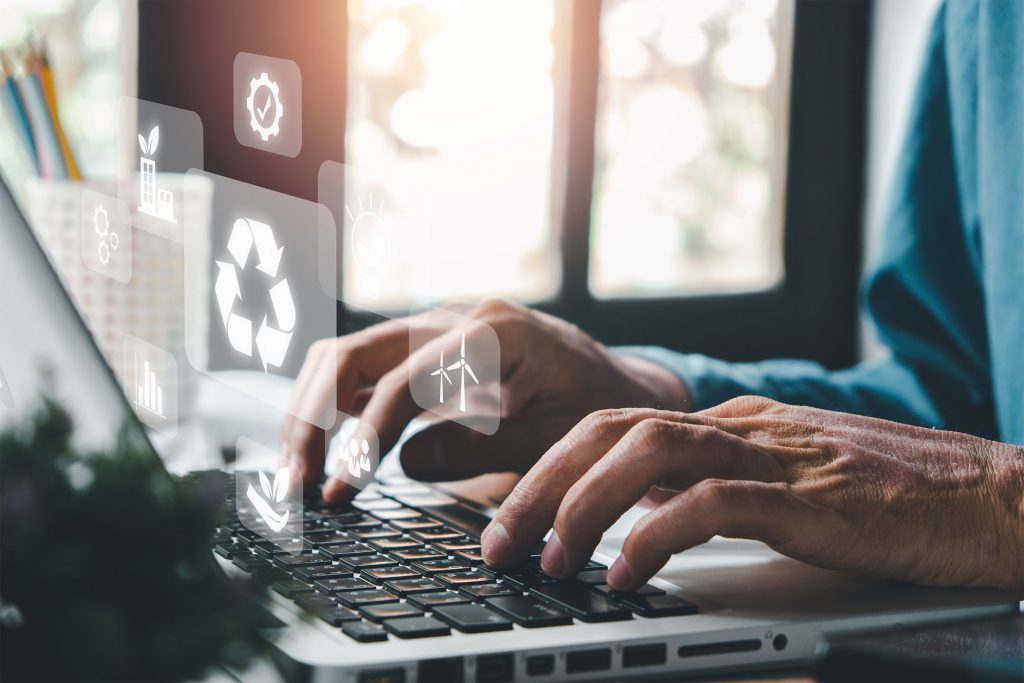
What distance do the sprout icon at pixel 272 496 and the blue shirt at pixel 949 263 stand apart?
33 centimetres

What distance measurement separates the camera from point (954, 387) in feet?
3.14

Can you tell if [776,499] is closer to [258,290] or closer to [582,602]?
[582,602]

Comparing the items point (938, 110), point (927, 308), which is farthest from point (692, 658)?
point (938, 110)

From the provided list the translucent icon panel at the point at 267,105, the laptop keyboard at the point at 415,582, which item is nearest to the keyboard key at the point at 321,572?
the laptop keyboard at the point at 415,582

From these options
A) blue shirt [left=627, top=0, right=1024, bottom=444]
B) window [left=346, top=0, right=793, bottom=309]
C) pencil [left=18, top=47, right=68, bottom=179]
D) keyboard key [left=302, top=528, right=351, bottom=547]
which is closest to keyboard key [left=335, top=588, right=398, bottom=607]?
keyboard key [left=302, top=528, right=351, bottom=547]

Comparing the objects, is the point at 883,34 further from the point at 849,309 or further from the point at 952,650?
the point at 952,650

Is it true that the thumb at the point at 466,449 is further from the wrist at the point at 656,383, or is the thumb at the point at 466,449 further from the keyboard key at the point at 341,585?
the keyboard key at the point at 341,585

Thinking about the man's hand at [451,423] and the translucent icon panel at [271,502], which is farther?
the man's hand at [451,423]

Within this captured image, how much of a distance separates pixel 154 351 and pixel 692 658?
52 centimetres

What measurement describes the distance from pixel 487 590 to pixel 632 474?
0.08 meters

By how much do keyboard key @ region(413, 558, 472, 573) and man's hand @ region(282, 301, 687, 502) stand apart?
0.49 feet

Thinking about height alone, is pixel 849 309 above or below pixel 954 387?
below

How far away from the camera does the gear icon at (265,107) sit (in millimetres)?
665

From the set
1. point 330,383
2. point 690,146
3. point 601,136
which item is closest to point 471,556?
point 330,383
